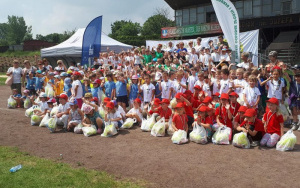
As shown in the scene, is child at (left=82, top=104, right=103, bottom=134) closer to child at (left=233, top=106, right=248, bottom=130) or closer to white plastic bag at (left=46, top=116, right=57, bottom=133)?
white plastic bag at (left=46, top=116, right=57, bottom=133)

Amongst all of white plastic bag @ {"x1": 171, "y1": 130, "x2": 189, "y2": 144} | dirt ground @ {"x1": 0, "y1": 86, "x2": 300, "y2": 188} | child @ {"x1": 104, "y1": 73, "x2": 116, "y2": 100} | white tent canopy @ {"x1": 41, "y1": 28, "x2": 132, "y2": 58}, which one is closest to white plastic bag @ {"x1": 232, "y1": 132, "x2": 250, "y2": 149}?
dirt ground @ {"x1": 0, "y1": 86, "x2": 300, "y2": 188}

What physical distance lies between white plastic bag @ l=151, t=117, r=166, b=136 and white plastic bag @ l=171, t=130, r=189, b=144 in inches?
24.4

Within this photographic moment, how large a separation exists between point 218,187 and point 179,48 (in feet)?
34.0

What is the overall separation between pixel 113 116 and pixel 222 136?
3296 mm

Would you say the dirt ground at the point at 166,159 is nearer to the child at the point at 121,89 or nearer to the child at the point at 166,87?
the child at the point at 166,87

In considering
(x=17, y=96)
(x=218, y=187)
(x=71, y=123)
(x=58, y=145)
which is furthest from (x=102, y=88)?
(x=218, y=187)

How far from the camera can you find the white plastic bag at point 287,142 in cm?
581

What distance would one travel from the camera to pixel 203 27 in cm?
2584

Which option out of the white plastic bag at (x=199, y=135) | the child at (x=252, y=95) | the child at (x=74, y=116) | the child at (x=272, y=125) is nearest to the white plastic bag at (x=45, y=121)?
the child at (x=74, y=116)

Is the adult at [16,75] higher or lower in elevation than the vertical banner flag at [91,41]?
lower

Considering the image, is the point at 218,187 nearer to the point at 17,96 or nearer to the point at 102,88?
the point at 102,88

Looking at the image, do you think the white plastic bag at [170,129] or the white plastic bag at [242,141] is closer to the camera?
the white plastic bag at [242,141]

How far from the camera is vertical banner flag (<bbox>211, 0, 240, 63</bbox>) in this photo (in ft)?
32.7

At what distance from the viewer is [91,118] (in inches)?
313
